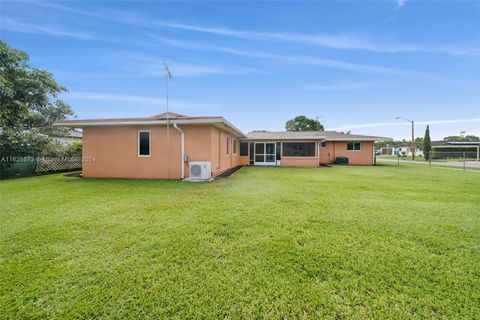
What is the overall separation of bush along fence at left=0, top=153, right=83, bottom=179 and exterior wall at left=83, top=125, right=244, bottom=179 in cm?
370

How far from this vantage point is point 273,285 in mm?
2119

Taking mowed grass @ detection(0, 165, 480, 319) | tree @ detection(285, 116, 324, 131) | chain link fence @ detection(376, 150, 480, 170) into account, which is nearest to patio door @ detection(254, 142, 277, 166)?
mowed grass @ detection(0, 165, 480, 319)

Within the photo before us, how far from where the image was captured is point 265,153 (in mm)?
17047

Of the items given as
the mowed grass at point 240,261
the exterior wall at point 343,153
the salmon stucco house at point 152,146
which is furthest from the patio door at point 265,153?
the mowed grass at point 240,261

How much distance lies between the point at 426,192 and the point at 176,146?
9.36 metres

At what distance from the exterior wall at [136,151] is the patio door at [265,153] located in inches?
303

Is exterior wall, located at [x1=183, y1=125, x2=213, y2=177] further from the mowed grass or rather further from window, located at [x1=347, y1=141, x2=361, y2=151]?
window, located at [x1=347, y1=141, x2=361, y2=151]

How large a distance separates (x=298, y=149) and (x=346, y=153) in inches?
228

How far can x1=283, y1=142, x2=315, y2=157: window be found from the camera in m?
16.5

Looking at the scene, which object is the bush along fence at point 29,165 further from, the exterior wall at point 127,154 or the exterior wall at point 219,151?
the exterior wall at point 219,151

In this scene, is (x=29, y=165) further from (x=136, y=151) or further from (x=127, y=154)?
(x=136, y=151)

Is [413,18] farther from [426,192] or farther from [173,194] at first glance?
[173,194]

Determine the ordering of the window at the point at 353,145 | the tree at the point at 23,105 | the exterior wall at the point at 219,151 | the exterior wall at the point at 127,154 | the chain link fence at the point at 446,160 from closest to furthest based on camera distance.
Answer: the exterior wall at the point at 127,154, the exterior wall at the point at 219,151, the tree at the point at 23,105, the chain link fence at the point at 446,160, the window at the point at 353,145

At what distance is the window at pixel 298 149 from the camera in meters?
16.5
